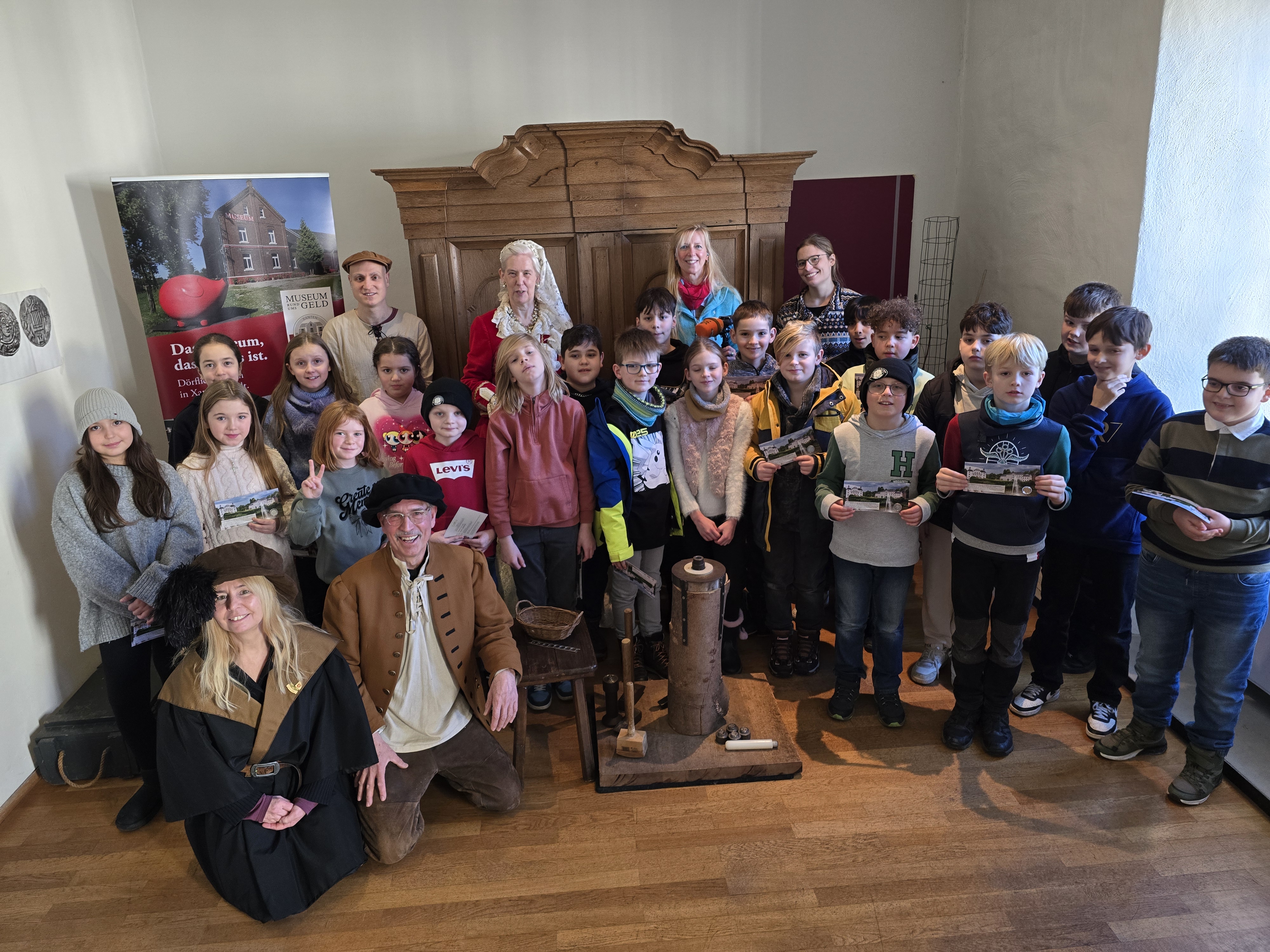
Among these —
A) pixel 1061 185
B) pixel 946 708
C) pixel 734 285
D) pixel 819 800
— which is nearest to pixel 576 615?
pixel 819 800

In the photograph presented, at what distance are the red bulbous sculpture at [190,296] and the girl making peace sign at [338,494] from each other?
1726mm

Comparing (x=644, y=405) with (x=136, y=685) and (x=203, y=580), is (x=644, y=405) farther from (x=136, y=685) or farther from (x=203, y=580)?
(x=136, y=685)

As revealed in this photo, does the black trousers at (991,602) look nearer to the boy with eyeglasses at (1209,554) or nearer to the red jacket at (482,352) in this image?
the boy with eyeglasses at (1209,554)

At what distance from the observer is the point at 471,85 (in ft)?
16.9

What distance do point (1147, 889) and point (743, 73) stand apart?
4.86 meters

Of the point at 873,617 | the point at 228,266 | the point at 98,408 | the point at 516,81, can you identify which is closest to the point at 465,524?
the point at 98,408

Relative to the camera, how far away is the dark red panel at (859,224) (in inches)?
215

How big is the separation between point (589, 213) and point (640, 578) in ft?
7.67

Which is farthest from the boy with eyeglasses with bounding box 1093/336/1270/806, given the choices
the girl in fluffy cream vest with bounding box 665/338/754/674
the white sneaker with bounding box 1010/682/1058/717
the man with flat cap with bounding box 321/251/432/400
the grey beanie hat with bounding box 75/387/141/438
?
the grey beanie hat with bounding box 75/387/141/438

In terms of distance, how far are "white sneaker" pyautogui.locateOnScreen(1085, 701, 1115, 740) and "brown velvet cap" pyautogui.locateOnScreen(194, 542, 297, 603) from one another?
3.09m

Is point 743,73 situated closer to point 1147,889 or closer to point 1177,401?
point 1177,401

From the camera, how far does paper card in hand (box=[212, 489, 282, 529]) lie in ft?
9.95

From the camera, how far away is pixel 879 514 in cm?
312

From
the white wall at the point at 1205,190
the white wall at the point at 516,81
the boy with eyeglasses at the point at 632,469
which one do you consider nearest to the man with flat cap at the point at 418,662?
the boy with eyeglasses at the point at 632,469
